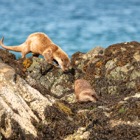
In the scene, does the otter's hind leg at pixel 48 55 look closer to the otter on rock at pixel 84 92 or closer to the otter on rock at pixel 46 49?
the otter on rock at pixel 46 49

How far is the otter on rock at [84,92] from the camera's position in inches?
846

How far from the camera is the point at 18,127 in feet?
55.3

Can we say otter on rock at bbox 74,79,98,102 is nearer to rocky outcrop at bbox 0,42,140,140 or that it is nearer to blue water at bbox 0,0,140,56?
rocky outcrop at bbox 0,42,140,140

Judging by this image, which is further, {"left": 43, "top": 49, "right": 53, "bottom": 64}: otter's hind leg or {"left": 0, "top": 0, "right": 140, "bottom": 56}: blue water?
{"left": 0, "top": 0, "right": 140, "bottom": 56}: blue water

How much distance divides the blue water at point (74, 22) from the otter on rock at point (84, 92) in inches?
2678

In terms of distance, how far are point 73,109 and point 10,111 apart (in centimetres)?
258

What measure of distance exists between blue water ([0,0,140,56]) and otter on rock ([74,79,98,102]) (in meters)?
68.0

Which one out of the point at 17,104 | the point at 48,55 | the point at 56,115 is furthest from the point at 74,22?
the point at 17,104

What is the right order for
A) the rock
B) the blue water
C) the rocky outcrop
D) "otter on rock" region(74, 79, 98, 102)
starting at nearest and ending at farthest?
the rock → the rocky outcrop → "otter on rock" region(74, 79, 98, 102) → the blue water

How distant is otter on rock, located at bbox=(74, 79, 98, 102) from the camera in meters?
21.5

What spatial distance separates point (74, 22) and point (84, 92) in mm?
94221

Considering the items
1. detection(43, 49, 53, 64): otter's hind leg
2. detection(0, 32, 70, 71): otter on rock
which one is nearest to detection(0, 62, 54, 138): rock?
detection(43, 49, 53, 64): otter's hind leg

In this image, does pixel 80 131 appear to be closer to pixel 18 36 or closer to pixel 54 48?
pixel 54 48

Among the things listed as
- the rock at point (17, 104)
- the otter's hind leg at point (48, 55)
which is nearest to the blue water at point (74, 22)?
the otter's hind leg at point (48, 55)
